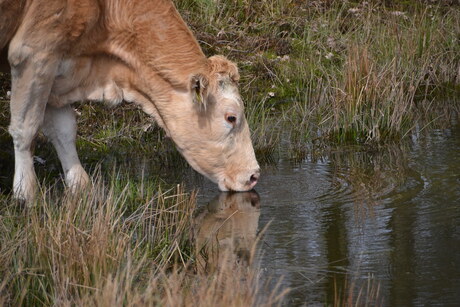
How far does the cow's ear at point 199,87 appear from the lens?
8.46 meters

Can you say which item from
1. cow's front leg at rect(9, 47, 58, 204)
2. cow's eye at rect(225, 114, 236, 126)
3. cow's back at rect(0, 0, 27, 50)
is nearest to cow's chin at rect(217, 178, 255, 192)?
cow's eye at rect(225, 114, 236, 126)

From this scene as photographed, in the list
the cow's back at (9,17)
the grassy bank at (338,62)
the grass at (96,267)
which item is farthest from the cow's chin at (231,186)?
the cow's back at (9,17)

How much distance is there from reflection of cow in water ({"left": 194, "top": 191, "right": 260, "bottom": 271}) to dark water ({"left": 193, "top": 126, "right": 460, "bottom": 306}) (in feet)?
0.31

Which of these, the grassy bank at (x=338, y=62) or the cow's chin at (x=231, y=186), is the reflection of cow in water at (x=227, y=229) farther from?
the grassy bank at (x=338, y=62)

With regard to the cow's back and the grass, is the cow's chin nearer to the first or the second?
the grass

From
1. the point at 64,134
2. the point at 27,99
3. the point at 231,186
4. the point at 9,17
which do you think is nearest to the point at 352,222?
the point at 231,186

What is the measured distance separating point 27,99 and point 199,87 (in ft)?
5.06

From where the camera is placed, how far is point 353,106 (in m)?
10.6

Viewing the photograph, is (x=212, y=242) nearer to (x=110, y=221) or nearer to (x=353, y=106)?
(x=110, y=221)

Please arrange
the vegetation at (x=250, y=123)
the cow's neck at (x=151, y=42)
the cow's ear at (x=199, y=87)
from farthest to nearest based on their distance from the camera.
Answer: the cow's neck at (x=151, y=42) < the cow's ear at (x=199, y=87) < the vegetation at (x=250, y=123)

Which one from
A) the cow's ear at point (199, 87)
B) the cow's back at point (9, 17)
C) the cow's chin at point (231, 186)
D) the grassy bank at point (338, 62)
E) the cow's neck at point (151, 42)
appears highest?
the cow's back at point (9, 17)

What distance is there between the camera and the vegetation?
18.5 feet

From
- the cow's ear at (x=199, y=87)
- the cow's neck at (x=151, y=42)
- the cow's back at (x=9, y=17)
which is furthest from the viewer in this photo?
the cow's neck at (x=151, y=42)

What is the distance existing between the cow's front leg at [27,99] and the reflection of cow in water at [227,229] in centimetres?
159
